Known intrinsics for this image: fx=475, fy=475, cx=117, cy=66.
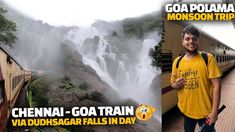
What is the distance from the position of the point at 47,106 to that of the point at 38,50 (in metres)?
0.60

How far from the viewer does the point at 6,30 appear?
4953 millimetres

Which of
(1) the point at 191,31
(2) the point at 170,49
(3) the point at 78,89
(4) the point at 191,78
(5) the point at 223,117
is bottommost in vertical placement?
(5) the point at 223,117

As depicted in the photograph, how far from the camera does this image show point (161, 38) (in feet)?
16.8

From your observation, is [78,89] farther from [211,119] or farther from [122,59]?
[211,119]

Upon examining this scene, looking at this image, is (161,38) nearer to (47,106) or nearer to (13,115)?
(47,106)

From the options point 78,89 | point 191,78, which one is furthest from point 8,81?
point 191,78

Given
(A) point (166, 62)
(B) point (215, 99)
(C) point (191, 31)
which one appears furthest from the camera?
(A) point (166, 62)

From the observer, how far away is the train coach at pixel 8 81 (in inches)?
191

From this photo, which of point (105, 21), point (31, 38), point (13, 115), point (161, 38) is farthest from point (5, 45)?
point (161, 38)

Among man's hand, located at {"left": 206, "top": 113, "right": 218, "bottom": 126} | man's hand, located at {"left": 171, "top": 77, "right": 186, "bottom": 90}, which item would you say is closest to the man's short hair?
man's hand, located at {"left": 171, "top": 77, "right": 186, "bottom": 90}

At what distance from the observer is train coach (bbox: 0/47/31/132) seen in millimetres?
4859

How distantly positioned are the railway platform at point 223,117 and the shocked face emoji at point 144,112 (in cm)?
18

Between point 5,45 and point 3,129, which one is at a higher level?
point 5,45

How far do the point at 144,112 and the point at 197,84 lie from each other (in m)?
0.65
